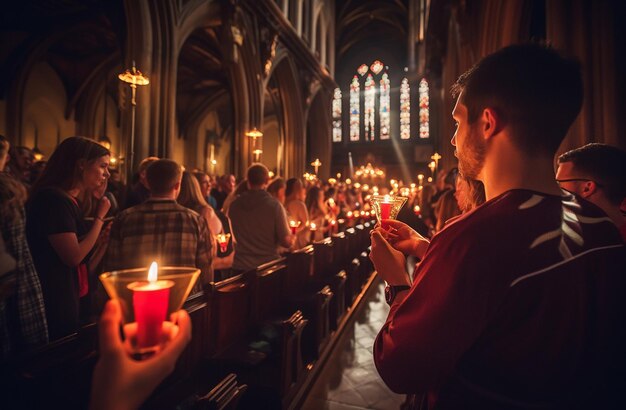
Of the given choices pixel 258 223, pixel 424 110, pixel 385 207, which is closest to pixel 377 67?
pixel 424 110

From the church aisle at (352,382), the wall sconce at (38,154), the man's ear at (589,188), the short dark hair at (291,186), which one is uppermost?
the wall sconce at (38,154)

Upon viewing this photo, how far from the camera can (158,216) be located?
2.12m

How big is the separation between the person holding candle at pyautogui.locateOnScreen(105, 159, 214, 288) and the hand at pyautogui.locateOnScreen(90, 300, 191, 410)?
1496mm

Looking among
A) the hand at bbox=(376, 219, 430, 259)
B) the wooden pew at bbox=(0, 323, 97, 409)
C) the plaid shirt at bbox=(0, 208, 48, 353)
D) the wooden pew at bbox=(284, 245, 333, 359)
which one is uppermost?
the hand at bbox=(376, 219, 430, 259)

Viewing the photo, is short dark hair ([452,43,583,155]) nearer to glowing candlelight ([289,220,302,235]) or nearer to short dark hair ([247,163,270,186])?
short dark hair ([247,163,270,186])

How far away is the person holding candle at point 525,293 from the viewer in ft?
2.50

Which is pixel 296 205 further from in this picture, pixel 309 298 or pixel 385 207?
pixel 385 207

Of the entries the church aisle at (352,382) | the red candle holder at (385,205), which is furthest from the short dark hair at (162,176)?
the church aisle at (352,382)

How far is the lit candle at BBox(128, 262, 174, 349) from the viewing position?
0.69 meters

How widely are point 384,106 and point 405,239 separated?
23085 millimetres

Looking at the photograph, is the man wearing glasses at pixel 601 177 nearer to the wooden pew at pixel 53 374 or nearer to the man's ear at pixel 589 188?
the man's ear at pixel 589 188

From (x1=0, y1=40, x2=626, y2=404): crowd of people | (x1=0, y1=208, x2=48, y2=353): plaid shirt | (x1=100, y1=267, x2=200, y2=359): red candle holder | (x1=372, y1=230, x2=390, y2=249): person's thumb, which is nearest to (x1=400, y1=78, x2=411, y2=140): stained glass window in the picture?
(x1=0, y1=40, x2=626, y2=404): crowd of people

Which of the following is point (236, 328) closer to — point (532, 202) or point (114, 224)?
point (114, 224)

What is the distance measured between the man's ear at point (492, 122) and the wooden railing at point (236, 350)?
1.26m
